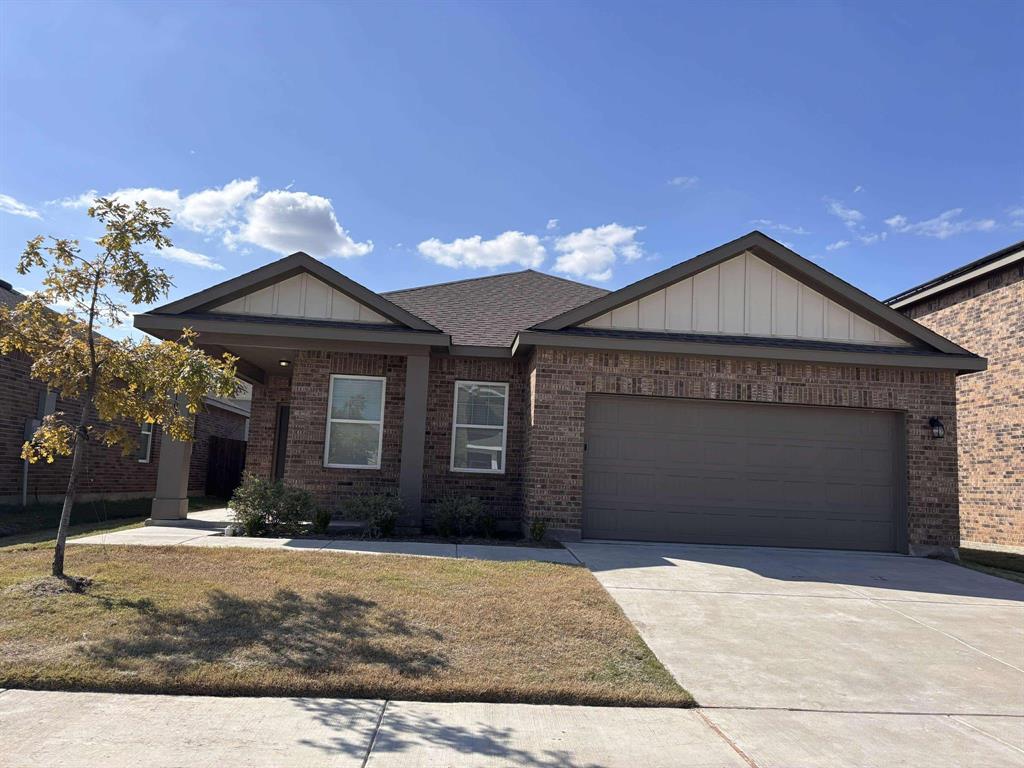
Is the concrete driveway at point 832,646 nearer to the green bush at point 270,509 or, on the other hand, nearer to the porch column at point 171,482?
the green bush at point 270,509

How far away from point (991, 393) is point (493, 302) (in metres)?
10.5

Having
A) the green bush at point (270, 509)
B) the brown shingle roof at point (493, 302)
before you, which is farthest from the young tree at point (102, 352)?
the brown shingle roof at point (493, 302)

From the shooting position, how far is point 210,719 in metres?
4.19

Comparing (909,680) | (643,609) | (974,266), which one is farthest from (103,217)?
(974,266)

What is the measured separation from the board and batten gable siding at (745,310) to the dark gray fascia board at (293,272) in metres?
3.07

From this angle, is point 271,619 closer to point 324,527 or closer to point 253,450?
point 324,527

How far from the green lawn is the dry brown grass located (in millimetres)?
4825

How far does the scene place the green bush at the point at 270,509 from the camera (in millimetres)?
10273

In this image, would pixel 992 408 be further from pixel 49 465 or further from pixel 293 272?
pixel 49 465

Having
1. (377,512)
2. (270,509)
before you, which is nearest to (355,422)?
(377,512)

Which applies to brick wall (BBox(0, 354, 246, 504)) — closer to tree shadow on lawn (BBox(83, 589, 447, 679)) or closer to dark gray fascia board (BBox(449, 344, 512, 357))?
dark gray fascia board (BBox(449, 344, 512, 357))

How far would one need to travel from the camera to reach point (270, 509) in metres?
10.3

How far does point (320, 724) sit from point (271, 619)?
1893mm

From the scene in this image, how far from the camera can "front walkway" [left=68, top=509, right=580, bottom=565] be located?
902cm
